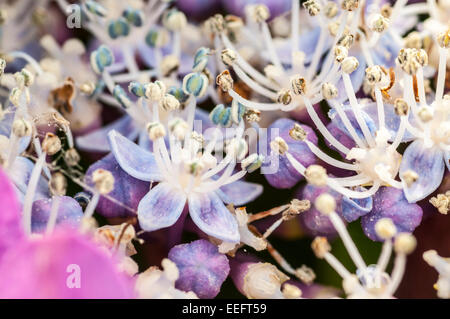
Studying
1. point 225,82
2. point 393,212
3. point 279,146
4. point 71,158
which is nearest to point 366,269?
point 393,212

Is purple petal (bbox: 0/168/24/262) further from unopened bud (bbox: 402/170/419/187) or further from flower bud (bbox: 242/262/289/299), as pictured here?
unopened bud (bbox: 402/170/419/187)

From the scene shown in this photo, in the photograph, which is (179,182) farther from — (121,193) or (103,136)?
(103,136)

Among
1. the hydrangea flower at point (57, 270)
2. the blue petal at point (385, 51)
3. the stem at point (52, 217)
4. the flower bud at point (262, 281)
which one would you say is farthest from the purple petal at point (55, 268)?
the blue petal at point (385, 51)

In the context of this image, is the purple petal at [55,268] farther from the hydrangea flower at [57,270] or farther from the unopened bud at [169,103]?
the unopened bud at [169,103]

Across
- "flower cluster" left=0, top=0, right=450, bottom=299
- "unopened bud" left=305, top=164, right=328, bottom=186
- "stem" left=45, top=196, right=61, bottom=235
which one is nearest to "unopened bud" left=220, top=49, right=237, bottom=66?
"flower cluster" left=0, top=0, right=450, bottom=299
